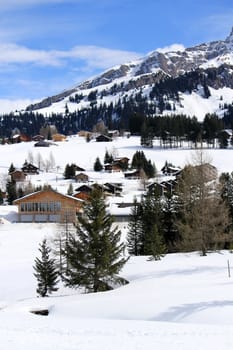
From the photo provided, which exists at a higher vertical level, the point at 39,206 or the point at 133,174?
the point at 133,174

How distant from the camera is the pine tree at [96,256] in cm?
2691

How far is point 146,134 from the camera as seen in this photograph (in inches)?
5182

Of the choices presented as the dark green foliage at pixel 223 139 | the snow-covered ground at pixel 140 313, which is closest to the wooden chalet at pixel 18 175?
the dark green foliage at pixel 223 139

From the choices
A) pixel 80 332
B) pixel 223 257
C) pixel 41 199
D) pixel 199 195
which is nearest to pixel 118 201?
pixel 41 199

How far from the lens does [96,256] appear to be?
27.2 meters

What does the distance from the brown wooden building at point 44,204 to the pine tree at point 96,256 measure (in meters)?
42.4

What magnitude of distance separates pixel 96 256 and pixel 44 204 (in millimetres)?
45345

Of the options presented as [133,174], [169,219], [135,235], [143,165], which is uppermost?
[143,165]

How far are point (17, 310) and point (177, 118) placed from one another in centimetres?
11928

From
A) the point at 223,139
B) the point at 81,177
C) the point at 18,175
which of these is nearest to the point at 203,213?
the point at 81,177

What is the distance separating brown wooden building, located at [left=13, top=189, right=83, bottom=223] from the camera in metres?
Answer: 70.7

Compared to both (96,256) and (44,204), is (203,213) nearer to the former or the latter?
(96,256)

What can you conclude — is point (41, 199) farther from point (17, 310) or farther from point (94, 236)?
point (17, 310)

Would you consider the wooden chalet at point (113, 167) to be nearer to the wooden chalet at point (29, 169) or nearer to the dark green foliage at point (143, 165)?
the dark green foliage at point (143, 165)
